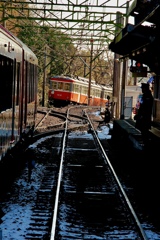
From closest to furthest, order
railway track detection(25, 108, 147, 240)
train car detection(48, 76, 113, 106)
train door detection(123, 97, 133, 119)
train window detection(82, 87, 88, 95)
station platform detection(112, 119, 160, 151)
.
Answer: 1. railway track detection(25, 108, 147, 240)
2. station platform detection(112, 119, 160, 151)
3. train door detection(123, 97, 133, 119)
4. train car detection(48, 76, 113, 106)
5. train window detection(82, 87, 88, 95)

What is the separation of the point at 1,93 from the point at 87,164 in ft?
16.9

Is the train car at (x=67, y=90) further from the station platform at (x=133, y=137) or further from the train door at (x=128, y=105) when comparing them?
the station platform at (x=133, y=137)

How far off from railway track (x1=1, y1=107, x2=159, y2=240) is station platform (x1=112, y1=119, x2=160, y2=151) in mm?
801

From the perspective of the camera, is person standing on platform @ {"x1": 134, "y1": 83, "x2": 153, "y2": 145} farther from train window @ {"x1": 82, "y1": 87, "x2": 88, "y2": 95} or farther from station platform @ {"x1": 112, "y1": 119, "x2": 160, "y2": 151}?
train window @ {"x1": 82, "y1": 87, "x2": 88, "y2": 95}

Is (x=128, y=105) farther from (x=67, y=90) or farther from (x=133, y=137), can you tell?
(x=67, y=90)

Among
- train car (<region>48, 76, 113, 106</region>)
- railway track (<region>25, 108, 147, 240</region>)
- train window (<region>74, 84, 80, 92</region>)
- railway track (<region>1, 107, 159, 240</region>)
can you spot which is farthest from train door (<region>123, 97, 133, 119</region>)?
train window (<region>74, 84, 80, 92</region>)

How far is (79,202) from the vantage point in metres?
8.73

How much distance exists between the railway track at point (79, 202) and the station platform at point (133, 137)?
0.80 m

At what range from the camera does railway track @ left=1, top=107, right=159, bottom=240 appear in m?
6.86

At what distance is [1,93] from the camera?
7.90 meters

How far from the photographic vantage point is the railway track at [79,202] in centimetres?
686

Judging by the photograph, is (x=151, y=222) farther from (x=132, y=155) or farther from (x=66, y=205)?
(x=132, y=155)

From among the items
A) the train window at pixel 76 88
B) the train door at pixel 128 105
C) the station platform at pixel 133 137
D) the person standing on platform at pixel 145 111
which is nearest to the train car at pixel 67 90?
the train window at pixel 76 88

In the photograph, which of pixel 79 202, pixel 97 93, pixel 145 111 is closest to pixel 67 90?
pixel 97 93
